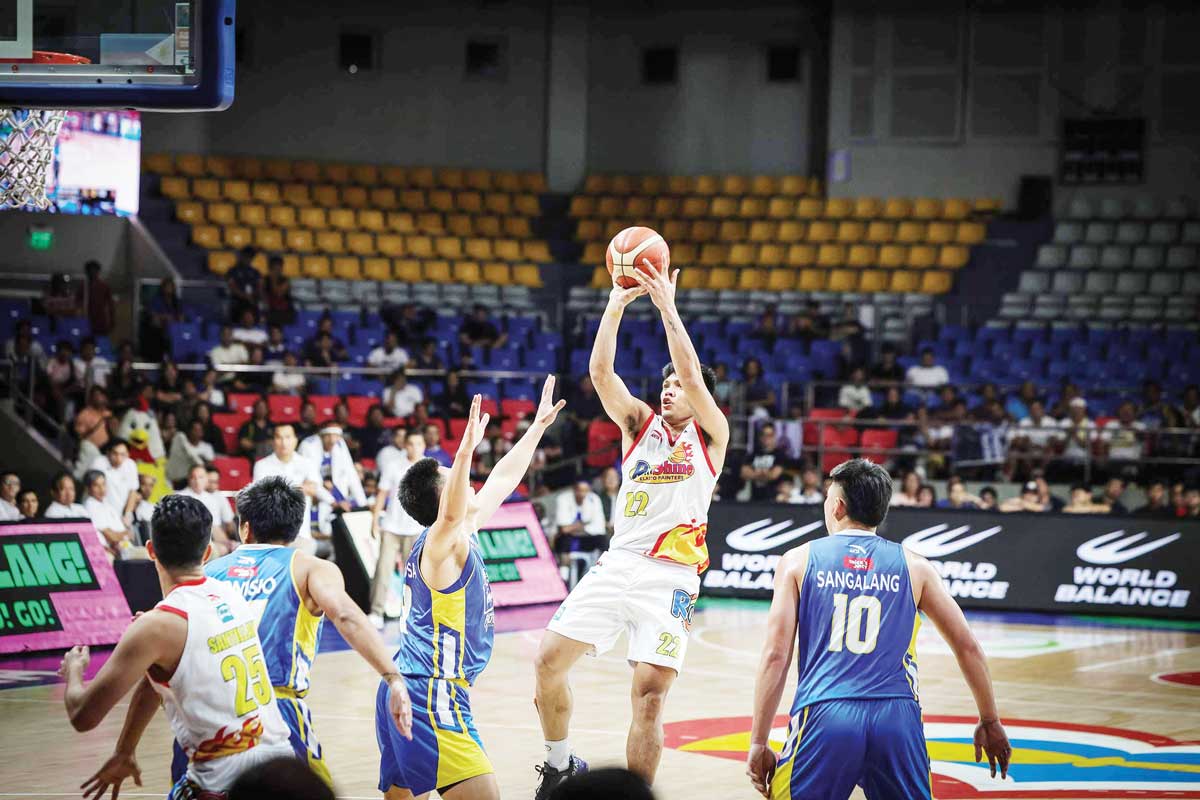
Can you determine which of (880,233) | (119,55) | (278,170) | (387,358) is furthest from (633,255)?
(278,170)

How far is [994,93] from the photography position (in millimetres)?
24875

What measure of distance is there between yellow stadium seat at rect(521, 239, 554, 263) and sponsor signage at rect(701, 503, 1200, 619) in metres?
9.55

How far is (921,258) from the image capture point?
2342 cm

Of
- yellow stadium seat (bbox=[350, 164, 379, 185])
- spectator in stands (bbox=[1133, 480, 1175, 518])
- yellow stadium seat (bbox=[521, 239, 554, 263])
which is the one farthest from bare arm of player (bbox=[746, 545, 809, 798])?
yellow stadium seat (bbox=[350, 164, 379, 185])

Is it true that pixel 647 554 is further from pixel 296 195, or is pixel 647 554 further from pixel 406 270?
pixel 296 195

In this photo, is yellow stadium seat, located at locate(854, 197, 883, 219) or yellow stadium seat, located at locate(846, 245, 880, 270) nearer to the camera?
yellow stadium seat, located at locate(846, 245, 880, 270)

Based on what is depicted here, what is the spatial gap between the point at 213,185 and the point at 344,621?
1972cm

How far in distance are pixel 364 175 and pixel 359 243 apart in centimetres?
228

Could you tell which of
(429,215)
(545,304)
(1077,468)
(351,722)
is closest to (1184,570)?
(1077,468)

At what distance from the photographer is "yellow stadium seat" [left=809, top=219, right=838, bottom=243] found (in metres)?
24.0

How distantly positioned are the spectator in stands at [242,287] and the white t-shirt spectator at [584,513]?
620cm

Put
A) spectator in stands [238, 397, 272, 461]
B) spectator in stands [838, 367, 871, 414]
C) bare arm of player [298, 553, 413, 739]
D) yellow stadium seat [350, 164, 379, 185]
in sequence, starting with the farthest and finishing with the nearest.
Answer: yellow stadium seat [350, 164, 379, 185]
spectator in stands [838, 367, 871, 414]
spectator in stands [238, 397, 272, 461]
bare arm of player [298, 553, 413, 739]

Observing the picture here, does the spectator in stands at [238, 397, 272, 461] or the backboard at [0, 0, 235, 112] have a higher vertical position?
the backboard at [0, 0, 235, 112]

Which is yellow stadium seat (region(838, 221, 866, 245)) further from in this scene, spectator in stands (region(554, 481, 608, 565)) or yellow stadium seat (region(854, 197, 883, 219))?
spectator in stands (region(554, 481, 608, 565))
